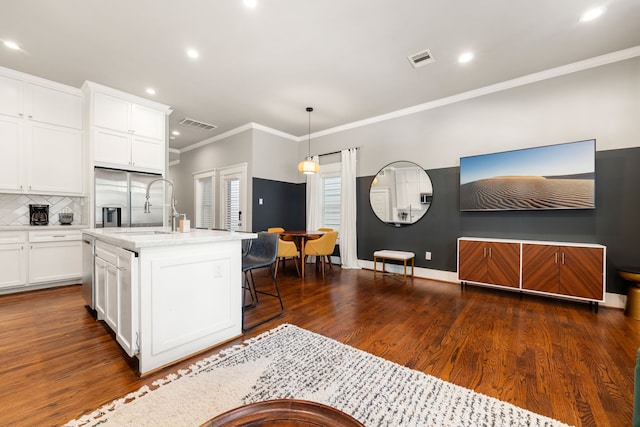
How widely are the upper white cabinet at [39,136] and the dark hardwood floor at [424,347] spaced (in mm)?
1621

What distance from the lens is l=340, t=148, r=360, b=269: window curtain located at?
5.52 meters

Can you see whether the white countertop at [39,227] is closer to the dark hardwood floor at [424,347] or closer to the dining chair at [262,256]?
the dark hardwood floor at [424,347]

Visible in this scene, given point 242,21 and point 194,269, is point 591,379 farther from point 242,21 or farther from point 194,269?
point 242,21

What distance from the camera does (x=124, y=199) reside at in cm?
436

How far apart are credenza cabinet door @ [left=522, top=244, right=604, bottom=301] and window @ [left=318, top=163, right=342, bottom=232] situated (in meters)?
3.47

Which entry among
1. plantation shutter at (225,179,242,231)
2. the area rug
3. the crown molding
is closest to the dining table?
plantation shutter at (225,179,242,231)

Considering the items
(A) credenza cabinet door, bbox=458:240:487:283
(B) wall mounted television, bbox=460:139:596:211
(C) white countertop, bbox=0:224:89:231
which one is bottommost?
(A) credenza cabinet door, bbox=458:240:487:283

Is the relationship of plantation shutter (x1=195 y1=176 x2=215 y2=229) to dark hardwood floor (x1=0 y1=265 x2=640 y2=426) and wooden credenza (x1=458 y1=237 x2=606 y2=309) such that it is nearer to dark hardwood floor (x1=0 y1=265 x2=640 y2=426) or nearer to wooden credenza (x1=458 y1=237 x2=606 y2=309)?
dark hardwood floor (x1=0 y1=265 x2=640 y2=426)

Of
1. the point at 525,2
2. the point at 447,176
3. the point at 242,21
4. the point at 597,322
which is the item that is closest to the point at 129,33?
the point at 242,21

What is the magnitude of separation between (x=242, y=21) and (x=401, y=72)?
2.17m

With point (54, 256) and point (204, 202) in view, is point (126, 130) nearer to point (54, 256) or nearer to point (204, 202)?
point (54, 256)

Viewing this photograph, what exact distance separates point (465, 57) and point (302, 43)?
2.06 m

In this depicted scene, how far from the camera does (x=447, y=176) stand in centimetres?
449

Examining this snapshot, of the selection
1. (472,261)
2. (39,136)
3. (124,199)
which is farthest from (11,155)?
(472,261)
